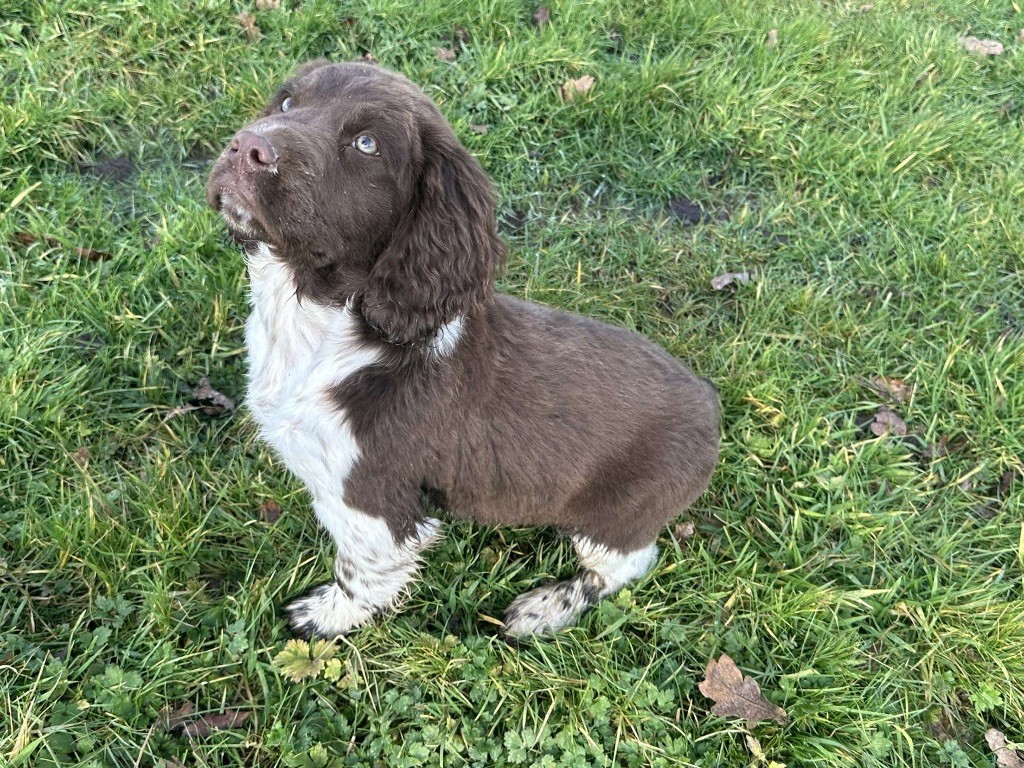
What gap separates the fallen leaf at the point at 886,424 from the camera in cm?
366

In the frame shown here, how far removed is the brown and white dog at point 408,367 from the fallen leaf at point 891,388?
148 cm

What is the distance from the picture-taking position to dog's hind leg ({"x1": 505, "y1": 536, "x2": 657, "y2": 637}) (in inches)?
114

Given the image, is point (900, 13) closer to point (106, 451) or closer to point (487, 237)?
point (487, 237)

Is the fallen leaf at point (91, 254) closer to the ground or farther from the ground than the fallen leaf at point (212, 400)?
farther from the ground

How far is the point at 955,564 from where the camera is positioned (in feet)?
10.5

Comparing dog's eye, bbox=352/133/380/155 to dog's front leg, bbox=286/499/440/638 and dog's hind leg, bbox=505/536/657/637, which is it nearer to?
dog's front leg, bbox=286/499/440/638

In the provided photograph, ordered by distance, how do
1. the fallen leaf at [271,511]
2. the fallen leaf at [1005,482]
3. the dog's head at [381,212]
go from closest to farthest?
the dog's head at [381,212], the fallen leaf at [271,511], the fallen leaf at [1005,482]

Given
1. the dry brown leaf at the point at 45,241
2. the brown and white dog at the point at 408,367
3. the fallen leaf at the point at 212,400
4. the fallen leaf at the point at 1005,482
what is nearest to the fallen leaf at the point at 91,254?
the dry brown leaf at the point at 45,241

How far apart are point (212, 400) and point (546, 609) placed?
1.80m

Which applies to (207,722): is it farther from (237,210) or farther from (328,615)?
(237,210)

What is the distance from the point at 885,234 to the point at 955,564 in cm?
215

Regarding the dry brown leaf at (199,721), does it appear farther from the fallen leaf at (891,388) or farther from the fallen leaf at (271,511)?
the fallen leaf at (891,388)

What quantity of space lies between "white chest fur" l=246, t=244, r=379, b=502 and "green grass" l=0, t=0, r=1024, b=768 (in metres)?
0.67

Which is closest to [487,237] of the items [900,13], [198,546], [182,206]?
[198,546]
